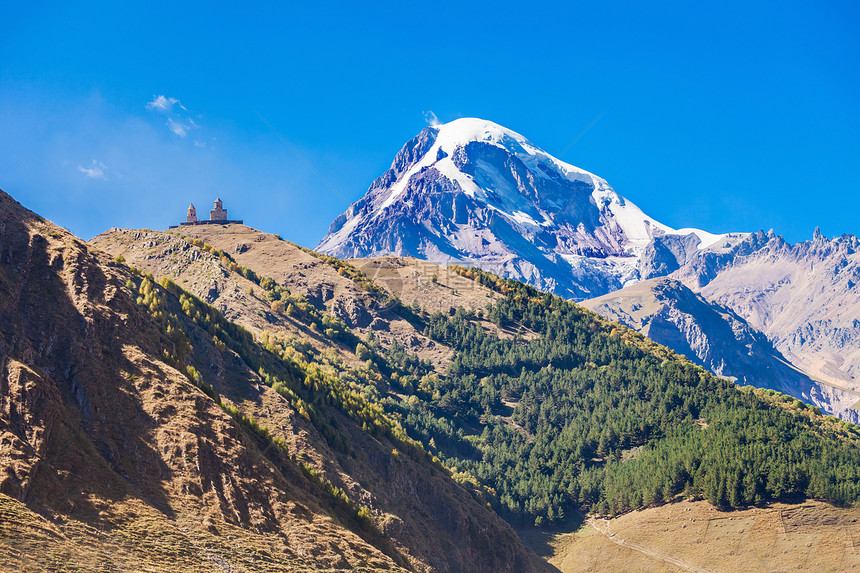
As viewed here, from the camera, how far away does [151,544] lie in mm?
28719

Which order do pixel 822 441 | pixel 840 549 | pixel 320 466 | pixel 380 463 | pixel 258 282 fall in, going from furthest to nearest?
pixel 258 282 → pixel 822 441 → pixel 840 549 → pixel 380 463 → pixel 320 466

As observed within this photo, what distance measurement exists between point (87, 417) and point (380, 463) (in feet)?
100

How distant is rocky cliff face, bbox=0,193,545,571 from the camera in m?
27.7

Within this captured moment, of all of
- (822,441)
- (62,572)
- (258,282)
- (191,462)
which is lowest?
(62,572)

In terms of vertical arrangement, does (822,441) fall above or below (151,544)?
above

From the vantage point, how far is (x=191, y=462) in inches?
1328

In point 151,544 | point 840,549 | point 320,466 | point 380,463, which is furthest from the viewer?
point 840,549

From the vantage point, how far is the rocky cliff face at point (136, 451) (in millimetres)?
27703

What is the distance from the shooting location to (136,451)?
3294 cm

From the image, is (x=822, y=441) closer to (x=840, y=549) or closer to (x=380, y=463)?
(x=840, y=549)

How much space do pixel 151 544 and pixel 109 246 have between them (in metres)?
104

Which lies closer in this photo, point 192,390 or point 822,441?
point 192,390

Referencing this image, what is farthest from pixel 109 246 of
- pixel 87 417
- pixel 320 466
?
pixel 87 417

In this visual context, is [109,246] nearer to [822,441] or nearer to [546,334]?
[546,334]
